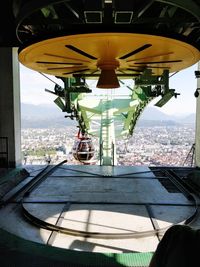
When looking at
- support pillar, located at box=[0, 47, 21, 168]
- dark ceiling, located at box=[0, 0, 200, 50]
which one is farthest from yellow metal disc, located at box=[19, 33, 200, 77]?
support pillar, located at box=[0, 47, 21, 168]

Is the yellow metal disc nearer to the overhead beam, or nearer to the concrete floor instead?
the overhead beam

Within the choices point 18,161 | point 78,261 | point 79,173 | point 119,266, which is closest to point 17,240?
point 78,261

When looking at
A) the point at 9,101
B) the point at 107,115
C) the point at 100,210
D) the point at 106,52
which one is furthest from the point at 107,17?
the point at 107,115

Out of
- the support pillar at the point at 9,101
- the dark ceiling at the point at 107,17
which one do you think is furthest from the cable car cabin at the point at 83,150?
the dark ceiling at the point at 107,17

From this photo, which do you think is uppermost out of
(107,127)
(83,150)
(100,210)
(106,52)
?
(106,52)

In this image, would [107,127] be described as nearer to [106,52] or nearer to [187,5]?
[106,52]
